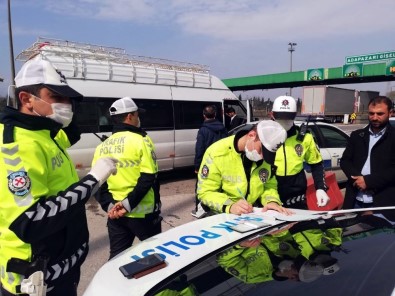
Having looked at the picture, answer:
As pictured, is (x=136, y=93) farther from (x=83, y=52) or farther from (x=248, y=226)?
(x=248, y=226)

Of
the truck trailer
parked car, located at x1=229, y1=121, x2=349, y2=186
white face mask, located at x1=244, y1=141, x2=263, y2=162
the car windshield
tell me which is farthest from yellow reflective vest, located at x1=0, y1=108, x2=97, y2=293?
the truck trailer

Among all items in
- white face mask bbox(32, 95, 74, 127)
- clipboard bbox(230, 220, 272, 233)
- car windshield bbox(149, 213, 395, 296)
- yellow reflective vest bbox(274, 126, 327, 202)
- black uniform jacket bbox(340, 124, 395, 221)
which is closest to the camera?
car windshield bbox(149, 213, 395, 296)

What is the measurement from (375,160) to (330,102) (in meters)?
34.8

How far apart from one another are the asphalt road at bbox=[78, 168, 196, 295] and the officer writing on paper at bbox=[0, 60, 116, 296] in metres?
1.65

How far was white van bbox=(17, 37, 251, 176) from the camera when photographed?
668cm

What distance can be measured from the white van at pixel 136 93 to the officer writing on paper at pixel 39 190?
16.1ft

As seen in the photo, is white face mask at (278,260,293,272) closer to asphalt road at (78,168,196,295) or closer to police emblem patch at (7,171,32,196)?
police emblem patch at (7,171,32,196)

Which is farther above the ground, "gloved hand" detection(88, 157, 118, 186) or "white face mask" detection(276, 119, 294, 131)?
"white face mask" detection(276, 119, 294, 131)

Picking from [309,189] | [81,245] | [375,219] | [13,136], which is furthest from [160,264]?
[309,189]

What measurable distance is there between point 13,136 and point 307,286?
4.50ft

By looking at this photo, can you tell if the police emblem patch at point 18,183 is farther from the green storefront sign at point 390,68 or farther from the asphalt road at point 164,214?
the green storefront sign at point 390,68

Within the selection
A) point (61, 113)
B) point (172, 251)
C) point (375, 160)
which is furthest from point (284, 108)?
point (61, 113)

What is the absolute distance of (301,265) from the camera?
1.52 m

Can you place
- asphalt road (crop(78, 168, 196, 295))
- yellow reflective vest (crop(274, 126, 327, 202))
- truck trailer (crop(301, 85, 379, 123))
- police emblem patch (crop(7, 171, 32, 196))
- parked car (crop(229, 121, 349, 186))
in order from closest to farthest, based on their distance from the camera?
police emblem patch (crop(7, 171, 32, 196)), yellow reflective vest (crop(274, 126, 327, 202)), asphalt road (crop(78, 168, 196, 295)), parked car (crop(229, 121, 349, 186)), truck trailer (crop(301, 85, 379, 123))
